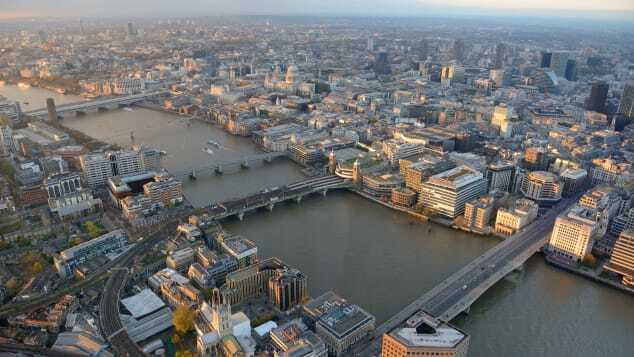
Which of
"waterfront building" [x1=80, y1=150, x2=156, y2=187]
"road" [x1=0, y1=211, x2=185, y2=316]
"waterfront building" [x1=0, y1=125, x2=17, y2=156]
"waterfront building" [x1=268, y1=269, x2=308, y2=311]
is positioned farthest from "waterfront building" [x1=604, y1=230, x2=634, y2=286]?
"waterfront building" [x1=0, y1=125, x2=17, y2=156]

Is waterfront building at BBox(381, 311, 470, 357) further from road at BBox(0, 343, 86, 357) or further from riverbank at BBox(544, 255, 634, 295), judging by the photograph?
road at BBox(0, 343, 86, 357)

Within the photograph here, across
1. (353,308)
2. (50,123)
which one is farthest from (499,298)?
(50,123)

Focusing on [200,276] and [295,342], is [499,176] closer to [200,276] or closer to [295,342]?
[295,342]

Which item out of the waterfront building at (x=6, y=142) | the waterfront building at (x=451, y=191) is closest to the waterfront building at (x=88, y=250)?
the waterfront building at (x=451, y=191)

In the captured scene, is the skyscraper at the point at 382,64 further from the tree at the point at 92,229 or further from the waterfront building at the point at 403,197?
the tree at the point at 92,229

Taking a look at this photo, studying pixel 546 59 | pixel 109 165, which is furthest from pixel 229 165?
pixel 546 59
